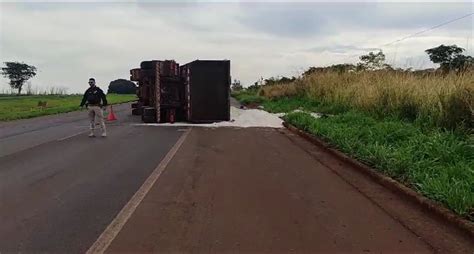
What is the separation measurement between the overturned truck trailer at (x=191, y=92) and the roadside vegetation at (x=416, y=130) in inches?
149

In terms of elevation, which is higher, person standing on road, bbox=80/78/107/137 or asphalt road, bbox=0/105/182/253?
person standing on road, bbox=80/78/107/137

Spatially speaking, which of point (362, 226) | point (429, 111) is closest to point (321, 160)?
point (429, 111)

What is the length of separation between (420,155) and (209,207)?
4.14 m

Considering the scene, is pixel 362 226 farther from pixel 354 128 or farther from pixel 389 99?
pixel 389 99

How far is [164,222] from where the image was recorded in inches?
235

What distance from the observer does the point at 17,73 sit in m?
99.9

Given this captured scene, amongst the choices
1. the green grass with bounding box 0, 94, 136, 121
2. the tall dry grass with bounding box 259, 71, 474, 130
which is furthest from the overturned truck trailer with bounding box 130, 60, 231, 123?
the green grass with bounding box 0, 94, 136, 121

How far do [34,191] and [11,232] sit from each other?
2.17 m

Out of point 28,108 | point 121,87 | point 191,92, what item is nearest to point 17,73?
point 121,87

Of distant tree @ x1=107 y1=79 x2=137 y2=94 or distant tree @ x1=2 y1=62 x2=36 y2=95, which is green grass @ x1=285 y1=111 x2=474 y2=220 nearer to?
distant tree @ x1=107 y1=79 x2=137 y2=94

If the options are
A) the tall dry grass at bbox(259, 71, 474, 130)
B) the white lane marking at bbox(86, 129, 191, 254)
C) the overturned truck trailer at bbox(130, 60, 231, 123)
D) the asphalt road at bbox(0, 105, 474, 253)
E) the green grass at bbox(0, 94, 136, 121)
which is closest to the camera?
the white lane marking at bbox(86, 129, 191, 254)

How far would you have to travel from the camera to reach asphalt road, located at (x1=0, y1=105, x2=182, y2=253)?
547cm

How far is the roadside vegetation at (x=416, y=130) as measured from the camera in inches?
286

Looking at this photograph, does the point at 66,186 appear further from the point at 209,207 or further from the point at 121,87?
the point at 121,87
